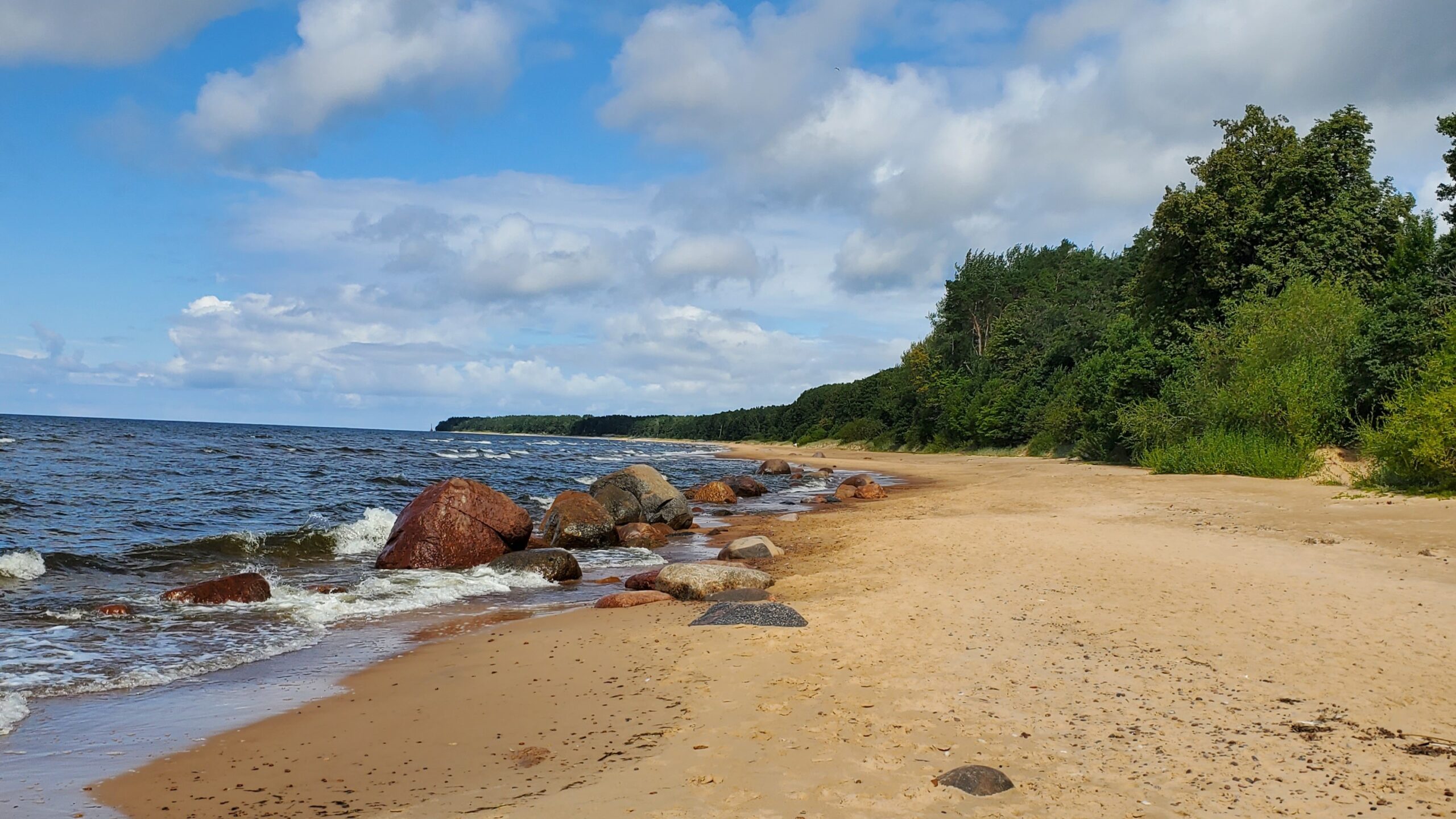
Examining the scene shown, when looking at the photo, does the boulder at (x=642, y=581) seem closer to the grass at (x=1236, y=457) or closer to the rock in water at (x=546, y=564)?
the rock in water at (x=546, y=564)

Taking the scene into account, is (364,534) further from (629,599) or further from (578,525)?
(629,599)

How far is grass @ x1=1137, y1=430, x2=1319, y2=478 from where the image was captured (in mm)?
22281

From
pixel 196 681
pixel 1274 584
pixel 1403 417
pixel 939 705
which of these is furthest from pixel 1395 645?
pixel 1403 417

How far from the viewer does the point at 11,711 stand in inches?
261

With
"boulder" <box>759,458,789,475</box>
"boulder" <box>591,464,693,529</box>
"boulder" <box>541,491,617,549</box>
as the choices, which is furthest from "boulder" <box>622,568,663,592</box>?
"boulder" <box>759,458,789,475</box>

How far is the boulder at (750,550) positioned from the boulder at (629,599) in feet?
11.3

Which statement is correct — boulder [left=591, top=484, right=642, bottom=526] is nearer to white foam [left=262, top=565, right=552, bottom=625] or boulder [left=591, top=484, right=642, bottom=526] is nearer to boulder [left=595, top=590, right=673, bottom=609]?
white foam [left=262, top=565, right=552, bottom=625]

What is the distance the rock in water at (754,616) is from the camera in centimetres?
878

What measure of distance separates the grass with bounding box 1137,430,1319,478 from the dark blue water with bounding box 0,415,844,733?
1286cm

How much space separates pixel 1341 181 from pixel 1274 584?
31.3 m

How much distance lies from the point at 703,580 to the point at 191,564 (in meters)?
9.68

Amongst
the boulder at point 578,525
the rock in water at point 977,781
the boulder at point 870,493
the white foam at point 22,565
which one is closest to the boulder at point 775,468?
the boulder at point 870,493

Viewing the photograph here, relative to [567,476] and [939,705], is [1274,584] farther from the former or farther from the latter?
[567,476]

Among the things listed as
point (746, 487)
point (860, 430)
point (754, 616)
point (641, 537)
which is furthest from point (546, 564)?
point (860, 430)
